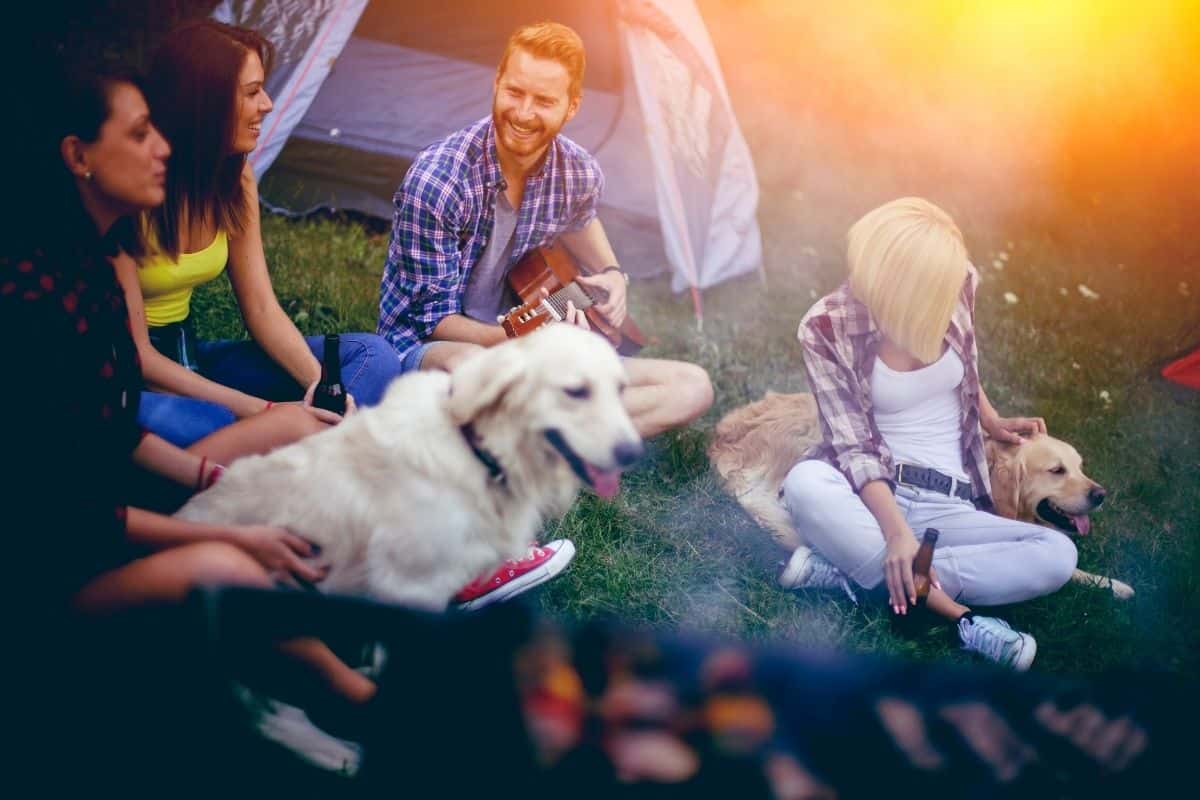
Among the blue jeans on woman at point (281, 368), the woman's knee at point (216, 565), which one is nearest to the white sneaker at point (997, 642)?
the blue jeans on woman at point (281, 368)

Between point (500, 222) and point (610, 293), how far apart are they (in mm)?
457

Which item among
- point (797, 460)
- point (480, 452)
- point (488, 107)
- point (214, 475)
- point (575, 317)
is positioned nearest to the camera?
point (480, 452)

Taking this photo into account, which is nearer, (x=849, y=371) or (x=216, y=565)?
(x=216, y=565)

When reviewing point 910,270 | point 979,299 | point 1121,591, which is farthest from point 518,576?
point 979,299

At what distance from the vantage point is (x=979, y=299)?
5.11 meters

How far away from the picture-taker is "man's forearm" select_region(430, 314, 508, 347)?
8.55ft

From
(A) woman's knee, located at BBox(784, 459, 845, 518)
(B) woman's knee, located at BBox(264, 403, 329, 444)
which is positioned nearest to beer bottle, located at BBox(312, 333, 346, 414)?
(B) woman's knee, located at BBox(264, 403, 329, 444)

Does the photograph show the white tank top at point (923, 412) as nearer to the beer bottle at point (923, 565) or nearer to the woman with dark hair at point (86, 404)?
the beer bottle at point (923, 565)

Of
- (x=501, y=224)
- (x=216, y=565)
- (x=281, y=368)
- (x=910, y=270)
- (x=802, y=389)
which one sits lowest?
(x=802, y=389)

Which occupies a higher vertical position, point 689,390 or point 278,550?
point 278,550

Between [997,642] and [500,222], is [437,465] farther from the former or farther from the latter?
[997,642]

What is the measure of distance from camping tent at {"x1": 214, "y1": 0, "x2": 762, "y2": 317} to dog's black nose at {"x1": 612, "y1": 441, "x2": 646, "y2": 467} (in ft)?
8.43

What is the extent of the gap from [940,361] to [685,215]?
1901 mm

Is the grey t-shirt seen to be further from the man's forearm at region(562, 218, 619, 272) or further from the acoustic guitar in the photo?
the man's forearm at region(562, 218, 619, 272)
